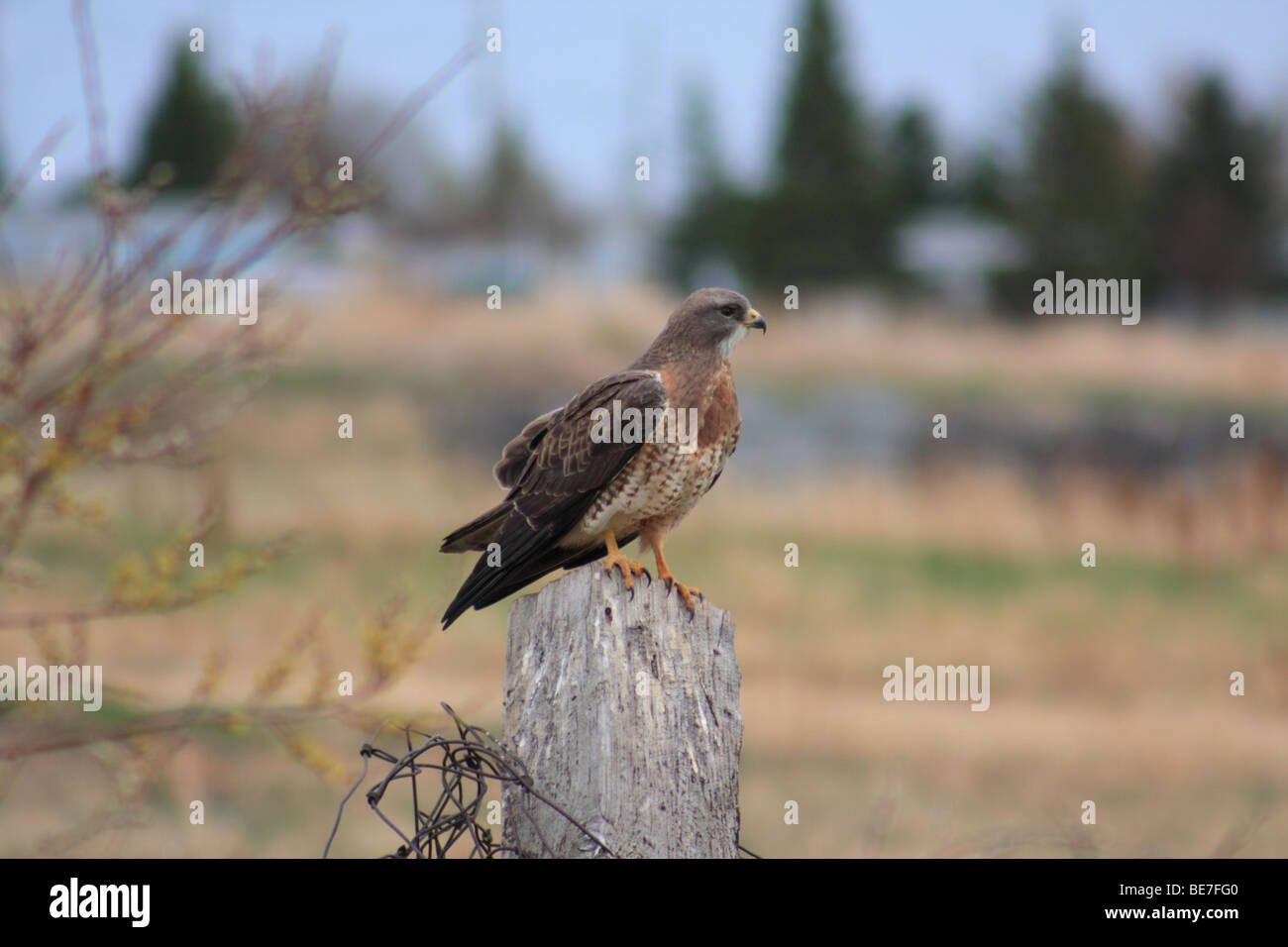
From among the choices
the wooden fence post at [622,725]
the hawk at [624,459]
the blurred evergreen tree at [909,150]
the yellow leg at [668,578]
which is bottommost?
the wooden fence post at [622,725]

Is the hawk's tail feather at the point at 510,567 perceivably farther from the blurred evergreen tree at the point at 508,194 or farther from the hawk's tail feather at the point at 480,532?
the blurred evergreen tree at the point at 508,194

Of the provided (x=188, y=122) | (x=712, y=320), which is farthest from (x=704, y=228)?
(x=712, y=320)

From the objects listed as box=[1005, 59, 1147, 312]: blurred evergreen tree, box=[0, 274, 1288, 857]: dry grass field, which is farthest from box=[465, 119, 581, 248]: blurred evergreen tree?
box=[0, 274, 1288, 857]: dry grass field

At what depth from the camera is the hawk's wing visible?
427cm

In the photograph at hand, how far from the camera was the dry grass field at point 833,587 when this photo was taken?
12148 mm

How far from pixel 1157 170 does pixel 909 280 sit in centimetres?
1035

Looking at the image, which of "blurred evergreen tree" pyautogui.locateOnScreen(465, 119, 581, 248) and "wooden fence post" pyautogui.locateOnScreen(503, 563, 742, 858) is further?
"blurred evergreen tree" pyautogui.locateOnScreen(465, 119, 581, 248)

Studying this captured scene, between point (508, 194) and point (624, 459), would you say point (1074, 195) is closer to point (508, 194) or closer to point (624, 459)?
point (508, 194)

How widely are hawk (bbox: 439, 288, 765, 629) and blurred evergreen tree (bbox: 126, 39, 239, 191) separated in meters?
37.5

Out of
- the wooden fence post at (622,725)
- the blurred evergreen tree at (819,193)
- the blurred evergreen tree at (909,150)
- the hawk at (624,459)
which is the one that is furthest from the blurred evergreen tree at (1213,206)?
the wooden fence post at (622,725)

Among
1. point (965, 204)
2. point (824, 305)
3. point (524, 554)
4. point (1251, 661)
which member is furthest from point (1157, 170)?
point (524, 554)

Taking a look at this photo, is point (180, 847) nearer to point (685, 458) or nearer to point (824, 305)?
point (685, 458)

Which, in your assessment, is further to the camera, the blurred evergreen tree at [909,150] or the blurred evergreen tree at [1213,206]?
the blurred evergreen tree at [909,150]

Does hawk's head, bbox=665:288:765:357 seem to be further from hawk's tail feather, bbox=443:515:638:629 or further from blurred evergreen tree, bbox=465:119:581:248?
blurred evergreen tree, bbox=465:119:581:248
